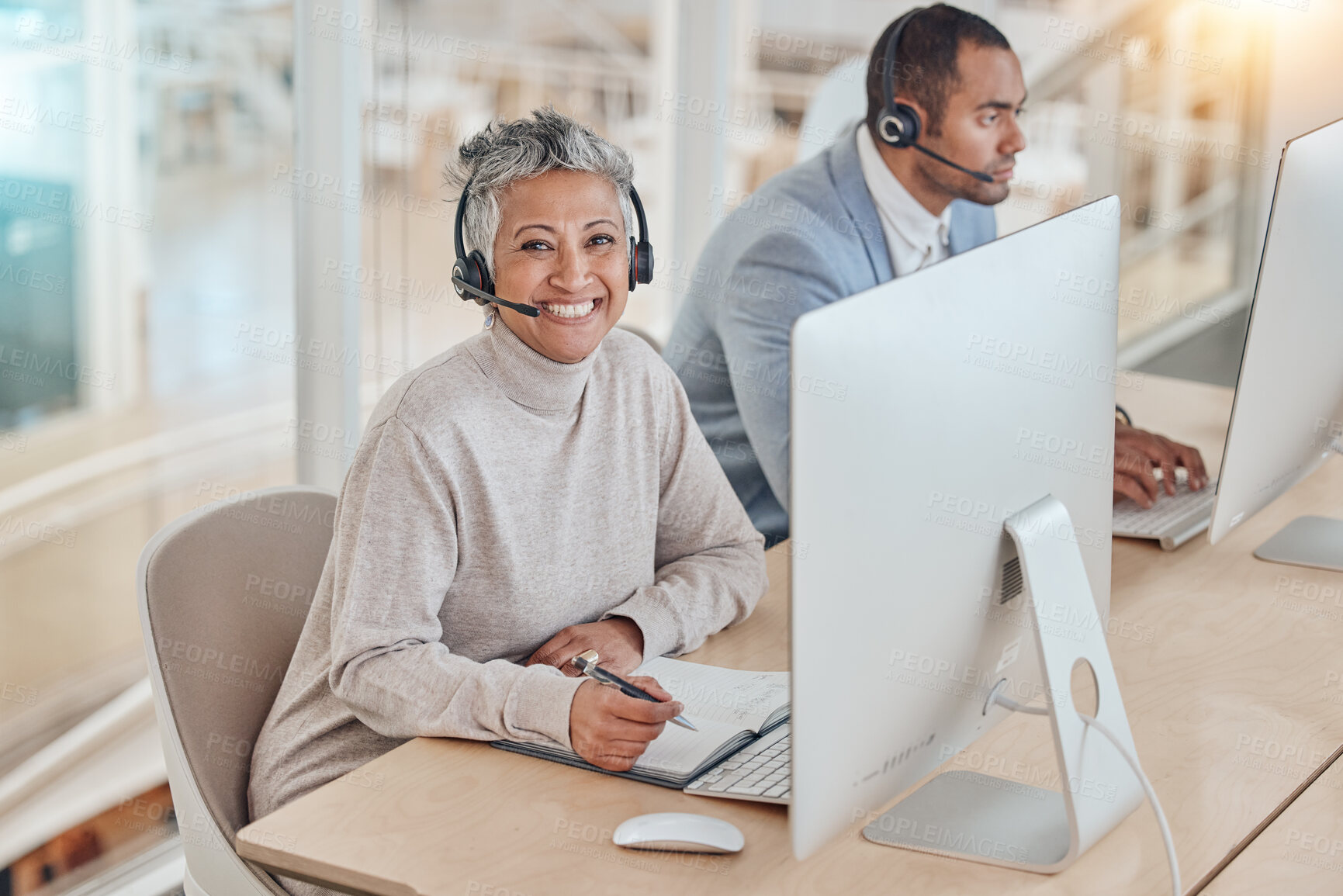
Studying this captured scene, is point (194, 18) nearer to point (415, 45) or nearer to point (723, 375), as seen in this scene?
point (415, 45)

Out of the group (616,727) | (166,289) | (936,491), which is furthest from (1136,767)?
(166,289)

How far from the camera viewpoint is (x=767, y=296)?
2.03m

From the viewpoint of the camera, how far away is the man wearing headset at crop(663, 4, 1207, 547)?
203 centimetres

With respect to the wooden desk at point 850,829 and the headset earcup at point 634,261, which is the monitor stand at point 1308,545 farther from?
the headset earcup at point 634,261

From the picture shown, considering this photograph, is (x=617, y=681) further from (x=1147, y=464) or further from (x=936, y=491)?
(x=1147, y=464)

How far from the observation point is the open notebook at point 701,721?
1150 mm

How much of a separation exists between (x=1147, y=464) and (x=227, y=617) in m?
1.32

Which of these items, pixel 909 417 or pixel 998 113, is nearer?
pixel 909 417

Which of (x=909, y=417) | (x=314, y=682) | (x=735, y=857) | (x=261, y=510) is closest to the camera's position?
(x=909, y=417)

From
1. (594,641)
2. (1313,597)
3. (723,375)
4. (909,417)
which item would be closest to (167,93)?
(723,375)

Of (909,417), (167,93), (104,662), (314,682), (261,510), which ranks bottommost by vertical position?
(104,662)

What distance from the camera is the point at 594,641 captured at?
1396mm

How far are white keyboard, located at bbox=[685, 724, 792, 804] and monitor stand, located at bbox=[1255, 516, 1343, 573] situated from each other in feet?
2.92

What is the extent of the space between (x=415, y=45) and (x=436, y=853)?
70.6 inches
